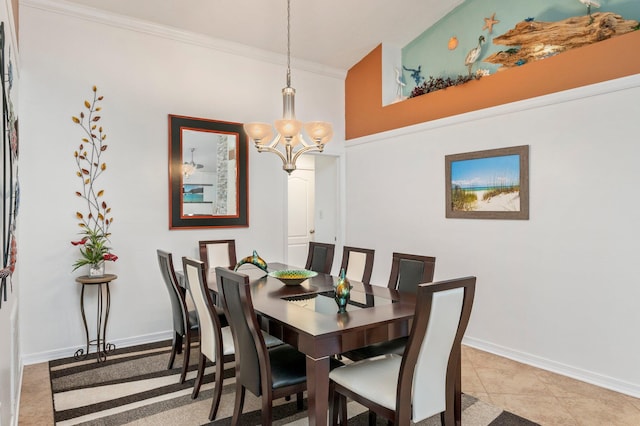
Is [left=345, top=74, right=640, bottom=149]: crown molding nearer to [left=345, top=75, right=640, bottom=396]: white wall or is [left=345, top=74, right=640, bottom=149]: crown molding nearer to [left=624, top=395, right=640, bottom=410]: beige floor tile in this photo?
[left=345, top=75, right=640, bottom=396]: white wall

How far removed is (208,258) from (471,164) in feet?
9.09

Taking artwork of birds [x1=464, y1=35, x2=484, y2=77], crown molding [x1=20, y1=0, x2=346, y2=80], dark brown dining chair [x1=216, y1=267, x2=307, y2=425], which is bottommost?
dark brown dining chair [x1=216, y1=267, x2=307, y2=425]

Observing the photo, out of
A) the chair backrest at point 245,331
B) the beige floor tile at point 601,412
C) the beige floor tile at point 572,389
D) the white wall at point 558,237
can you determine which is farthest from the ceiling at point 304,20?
the beige floor tile at point 601,412

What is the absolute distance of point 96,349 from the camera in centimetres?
378

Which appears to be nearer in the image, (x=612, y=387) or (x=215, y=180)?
(x=612, y=387)

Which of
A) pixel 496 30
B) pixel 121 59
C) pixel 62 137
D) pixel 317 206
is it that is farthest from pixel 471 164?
pixel 62 137

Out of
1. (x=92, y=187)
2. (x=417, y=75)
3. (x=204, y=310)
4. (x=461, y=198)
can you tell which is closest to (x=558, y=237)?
(x=461, y=198)

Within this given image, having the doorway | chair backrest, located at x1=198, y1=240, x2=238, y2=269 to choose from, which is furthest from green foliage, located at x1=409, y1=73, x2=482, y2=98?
chair backrest, located at x1=198, y1=240, x2=238, y2=269

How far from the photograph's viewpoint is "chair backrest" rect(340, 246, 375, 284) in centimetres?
340

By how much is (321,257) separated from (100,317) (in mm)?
2157

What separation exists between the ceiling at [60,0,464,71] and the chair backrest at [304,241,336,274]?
2.45 m

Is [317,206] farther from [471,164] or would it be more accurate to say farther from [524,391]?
[524,391]

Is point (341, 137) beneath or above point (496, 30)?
beneath

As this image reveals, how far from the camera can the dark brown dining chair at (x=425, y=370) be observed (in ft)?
6.03
